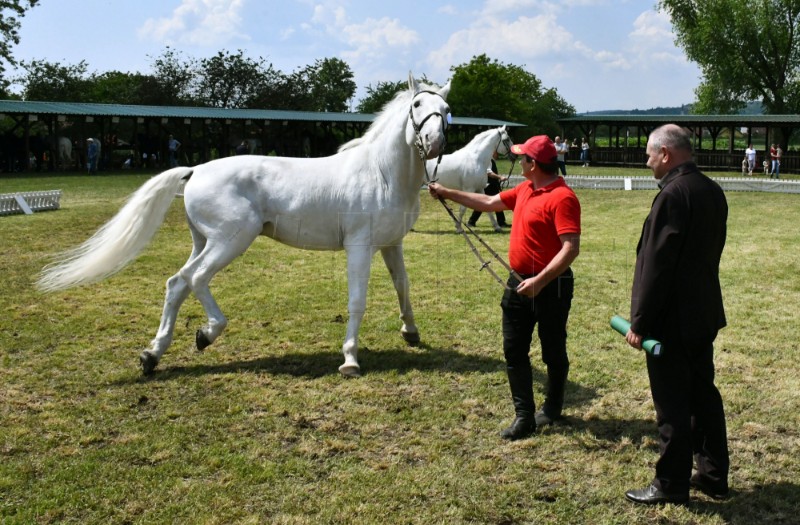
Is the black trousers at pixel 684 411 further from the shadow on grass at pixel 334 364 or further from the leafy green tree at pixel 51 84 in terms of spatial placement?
the leafy green tree at pixel 51 84

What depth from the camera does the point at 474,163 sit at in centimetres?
1432

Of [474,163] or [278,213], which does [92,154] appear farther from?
[278,213]

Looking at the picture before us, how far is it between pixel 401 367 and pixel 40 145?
29.7 metres

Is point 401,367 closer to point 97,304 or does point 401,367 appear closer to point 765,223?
point 97,304

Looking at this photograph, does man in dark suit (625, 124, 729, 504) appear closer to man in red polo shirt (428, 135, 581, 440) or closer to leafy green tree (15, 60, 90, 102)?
man in red polo shirt (428, 135, 581, 440)

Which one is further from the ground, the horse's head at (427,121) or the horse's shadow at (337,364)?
the horse's head at (427,121)

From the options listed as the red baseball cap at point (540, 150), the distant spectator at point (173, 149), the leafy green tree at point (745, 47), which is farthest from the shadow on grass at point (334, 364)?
the leafy green tree at point (745, 47)

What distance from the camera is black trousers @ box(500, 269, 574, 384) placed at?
14.4ft

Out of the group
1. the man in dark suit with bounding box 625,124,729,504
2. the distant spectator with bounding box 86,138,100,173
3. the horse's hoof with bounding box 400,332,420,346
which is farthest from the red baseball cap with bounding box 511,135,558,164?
the distant spectator with bounding box 86,138,100,173

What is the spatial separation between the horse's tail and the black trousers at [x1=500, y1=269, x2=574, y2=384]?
10.5 feet

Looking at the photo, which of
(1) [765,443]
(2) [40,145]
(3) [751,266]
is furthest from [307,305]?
(2) [40,145]

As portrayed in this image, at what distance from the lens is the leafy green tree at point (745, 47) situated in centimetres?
4931

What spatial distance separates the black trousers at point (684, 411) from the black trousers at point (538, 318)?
894 millimetres

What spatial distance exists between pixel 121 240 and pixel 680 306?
176 inches
